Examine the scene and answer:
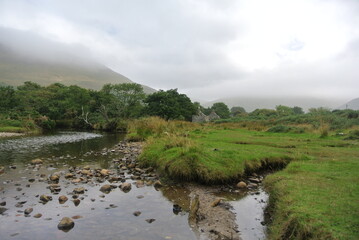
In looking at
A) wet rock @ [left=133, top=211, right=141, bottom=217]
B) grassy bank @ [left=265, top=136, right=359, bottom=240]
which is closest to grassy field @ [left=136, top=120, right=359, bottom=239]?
grassy bank @ [left=265, top=136, right=359, bottom=240]

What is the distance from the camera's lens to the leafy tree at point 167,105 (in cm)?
5369

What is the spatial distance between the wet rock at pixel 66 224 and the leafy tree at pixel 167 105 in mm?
45519

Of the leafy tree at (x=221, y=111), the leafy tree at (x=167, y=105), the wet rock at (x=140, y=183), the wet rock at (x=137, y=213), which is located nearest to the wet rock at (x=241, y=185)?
the wet rock at (x=140, y=183)

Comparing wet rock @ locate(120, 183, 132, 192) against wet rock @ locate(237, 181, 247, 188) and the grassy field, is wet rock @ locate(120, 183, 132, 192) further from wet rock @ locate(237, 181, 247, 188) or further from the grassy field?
wet rock @ locate(237, 181, 247, 188)

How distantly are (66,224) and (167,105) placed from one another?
162ft

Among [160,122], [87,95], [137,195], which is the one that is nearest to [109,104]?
[87,95]

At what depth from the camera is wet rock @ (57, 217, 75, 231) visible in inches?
235

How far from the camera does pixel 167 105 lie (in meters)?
55.1

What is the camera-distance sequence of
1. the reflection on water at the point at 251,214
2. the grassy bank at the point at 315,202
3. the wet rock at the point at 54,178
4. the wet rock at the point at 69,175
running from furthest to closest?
1. the wet rock at the point at 69,175
2. the wet rock at the point at 54,178
3. the reflection on water at the point at 251,214
4. the grassy bank at the point at 315,202

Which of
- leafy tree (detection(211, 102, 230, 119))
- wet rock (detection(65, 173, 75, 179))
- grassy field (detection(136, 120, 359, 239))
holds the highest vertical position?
leafy tree (detection(211, 102, 230, 119))

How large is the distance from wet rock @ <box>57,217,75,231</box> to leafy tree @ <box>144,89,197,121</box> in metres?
45.5

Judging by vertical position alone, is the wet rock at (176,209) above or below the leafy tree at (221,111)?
below

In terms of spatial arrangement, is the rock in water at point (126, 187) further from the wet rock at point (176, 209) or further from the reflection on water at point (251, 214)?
the reflection on water at point (251, 214)

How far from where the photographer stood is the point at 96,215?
6.79m
